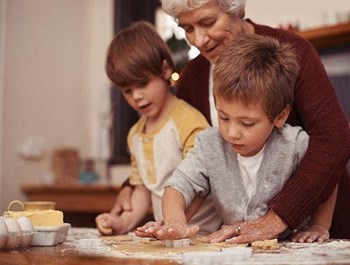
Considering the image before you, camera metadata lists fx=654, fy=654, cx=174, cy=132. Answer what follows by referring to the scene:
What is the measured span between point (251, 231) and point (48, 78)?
10.8ft

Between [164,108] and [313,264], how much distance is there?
1.08m

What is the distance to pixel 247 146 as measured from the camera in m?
1.61

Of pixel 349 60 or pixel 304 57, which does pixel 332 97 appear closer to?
pixel 304 57

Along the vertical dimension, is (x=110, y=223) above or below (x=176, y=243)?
below

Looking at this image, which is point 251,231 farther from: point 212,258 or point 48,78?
point 48,78

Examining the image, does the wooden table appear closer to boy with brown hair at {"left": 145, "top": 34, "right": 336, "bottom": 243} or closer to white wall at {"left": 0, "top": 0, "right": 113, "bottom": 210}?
white wall at {"left": 0, "top": 0, "right": 113, "bottom": 210}

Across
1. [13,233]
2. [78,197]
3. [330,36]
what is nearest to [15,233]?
[13,233]

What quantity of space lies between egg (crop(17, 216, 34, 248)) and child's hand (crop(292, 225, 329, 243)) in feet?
2.04

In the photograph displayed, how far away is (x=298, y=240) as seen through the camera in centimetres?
157

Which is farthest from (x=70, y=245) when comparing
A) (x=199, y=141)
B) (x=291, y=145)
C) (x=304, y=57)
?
(x=304, y=57)

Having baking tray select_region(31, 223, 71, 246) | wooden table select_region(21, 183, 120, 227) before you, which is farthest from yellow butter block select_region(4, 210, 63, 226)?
wooden table select_region(21, 183, 120, 227)

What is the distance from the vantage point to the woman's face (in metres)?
1.84

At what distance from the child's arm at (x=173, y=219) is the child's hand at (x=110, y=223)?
0.29m

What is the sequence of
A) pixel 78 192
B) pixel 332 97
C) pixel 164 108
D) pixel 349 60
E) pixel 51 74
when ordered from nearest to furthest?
pixel 332 97 → pixel 164 108 → pixel 349 60 → pixel 78 192 → pixel 51 74
